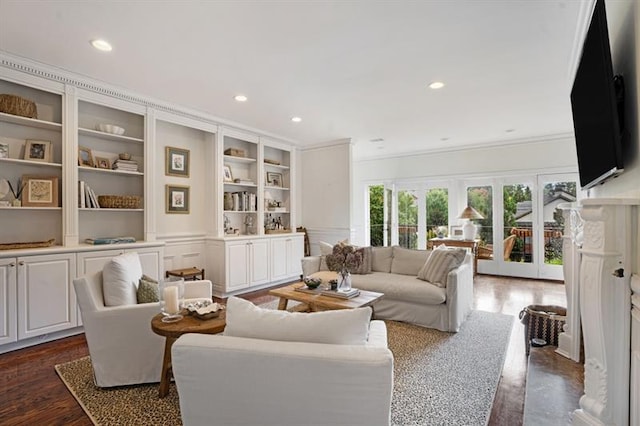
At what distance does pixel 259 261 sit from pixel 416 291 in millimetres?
2639

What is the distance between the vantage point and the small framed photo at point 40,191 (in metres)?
3.14

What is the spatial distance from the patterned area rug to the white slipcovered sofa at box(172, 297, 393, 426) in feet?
0.41

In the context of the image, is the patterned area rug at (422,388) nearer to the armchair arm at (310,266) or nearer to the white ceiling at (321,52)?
the armchair arm at (310,266)

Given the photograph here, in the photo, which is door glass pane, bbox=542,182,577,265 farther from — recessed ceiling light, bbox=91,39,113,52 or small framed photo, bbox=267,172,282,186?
recessed ceiling light, bbox=91,39,113,52

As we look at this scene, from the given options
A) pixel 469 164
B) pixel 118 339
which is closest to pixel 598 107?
pixel 118 339

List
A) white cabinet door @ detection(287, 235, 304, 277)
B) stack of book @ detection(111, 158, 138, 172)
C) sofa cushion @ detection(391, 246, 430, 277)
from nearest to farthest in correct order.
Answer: stack of book @ detection(111, 158, 138, 172)
sofa cushion @ detection(391, 246, 430, 277)
white cabinet door @ detection(287, 235, 304, 277)

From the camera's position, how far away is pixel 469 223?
634 cm

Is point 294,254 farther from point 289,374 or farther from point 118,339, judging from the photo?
point 289,374

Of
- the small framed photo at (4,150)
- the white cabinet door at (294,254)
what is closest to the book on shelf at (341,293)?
the white cabinet door at (294,254)

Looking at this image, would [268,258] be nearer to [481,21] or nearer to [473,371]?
[473,371]

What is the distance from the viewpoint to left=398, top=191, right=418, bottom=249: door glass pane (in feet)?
24.0

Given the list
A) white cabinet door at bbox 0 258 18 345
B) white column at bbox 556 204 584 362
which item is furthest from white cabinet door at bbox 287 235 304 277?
white column at bbox 556 204 584 362

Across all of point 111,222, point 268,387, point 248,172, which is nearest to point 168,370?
point 268,387

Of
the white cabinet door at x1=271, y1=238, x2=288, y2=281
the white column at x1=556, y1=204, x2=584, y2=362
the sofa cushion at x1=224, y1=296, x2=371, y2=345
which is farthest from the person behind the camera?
the white cabinet door at x1=271, y1=238, x2=288, y2=281
